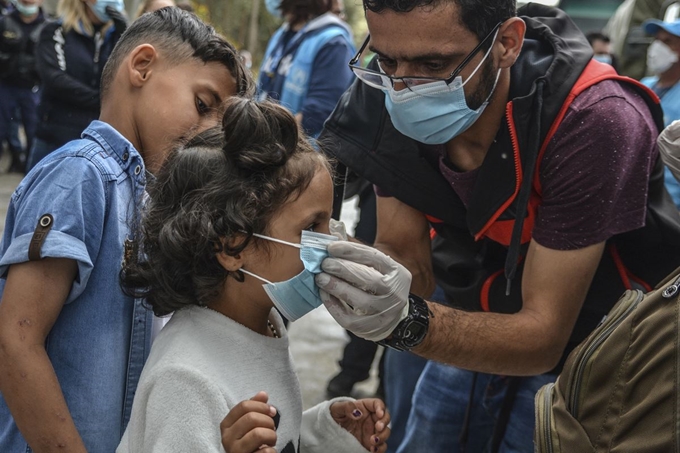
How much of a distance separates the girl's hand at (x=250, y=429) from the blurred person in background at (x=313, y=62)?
102 inches

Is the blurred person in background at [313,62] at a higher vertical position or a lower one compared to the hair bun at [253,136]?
lower

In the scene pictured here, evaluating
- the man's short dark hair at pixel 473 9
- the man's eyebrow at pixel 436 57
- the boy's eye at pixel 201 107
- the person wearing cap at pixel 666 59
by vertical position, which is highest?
the man's short dark hair at pixel 473 9

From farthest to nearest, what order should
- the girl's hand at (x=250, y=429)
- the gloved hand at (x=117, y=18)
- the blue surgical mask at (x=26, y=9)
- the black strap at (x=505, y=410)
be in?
1. the blue surgical mask at (x=26, y=9)
2. the gloved hand at (x=117, y=18)
3. the black strap at (x=505, y=410)
4. the girl's hand at (x=250, y=429)

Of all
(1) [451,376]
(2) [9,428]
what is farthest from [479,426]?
(2) [9,428]

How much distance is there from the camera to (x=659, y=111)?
2.13 meters

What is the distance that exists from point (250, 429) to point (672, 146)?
1.12 meters

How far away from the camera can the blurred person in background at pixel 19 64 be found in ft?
24.1

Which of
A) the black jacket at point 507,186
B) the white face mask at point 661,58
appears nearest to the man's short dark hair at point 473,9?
the black jacket at point 507,186

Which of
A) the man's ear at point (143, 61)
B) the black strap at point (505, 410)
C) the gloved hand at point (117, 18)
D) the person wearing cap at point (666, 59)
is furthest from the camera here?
the person wearing cap at point (666, 59)

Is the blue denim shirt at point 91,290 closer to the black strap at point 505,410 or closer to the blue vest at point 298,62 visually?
the black strap at point 505,410

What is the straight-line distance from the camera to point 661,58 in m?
4.61

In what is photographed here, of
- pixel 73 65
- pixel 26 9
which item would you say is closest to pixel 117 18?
pixel 73 65

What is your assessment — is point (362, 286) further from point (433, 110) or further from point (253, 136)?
point (433, 110)

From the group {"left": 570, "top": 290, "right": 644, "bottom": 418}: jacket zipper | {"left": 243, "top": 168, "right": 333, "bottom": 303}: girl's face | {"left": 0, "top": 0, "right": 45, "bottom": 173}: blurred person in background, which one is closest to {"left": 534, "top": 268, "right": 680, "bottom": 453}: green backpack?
{"left": 570, "top": 290, "right": 644, "bottom": 418}: jacket zipper
